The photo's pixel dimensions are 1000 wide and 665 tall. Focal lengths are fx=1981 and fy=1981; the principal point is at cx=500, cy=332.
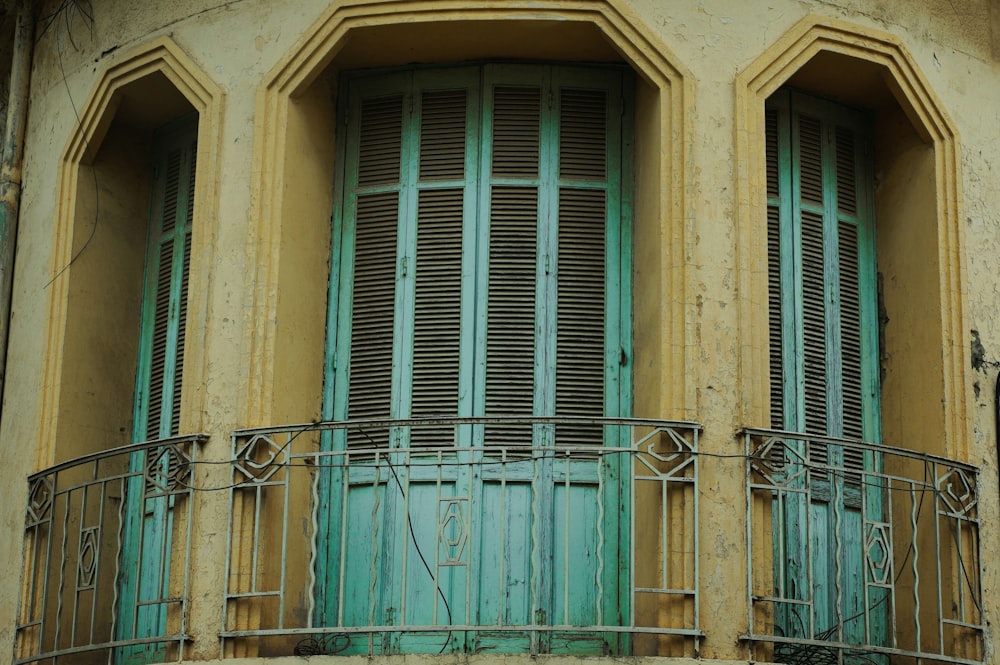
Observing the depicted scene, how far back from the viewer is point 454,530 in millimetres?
10516

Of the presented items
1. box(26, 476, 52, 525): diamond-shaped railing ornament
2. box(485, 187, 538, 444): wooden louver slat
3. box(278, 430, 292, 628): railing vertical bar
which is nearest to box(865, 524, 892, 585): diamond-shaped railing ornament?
box(485, 187, 538, 444): wooden louver slat

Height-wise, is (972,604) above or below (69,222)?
below

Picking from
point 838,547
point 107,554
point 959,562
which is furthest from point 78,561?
point 959,562

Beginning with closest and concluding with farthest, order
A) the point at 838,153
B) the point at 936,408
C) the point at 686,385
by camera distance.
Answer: the point at 686,385 → the point at 936,408 → the point at 838,153

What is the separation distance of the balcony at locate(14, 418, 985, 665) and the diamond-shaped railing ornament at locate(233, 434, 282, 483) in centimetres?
1

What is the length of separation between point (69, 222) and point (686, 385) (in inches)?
158

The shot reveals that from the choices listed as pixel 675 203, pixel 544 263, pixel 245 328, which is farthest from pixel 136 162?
pixel 675 203

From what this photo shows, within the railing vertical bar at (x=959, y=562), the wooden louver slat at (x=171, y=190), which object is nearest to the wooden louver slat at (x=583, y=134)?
the wooden louver slat at (x=171, y=190)

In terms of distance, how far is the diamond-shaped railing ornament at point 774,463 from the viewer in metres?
10.1

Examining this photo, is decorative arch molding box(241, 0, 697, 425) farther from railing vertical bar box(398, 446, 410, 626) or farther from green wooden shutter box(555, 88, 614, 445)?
railing vertical bar box(398, 446, 410, 626)

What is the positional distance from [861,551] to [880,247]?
1919 mm

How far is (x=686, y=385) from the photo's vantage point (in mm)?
10250

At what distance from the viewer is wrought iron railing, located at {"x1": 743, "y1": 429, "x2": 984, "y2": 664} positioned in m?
10.1

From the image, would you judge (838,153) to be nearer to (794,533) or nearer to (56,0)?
(794,533)
